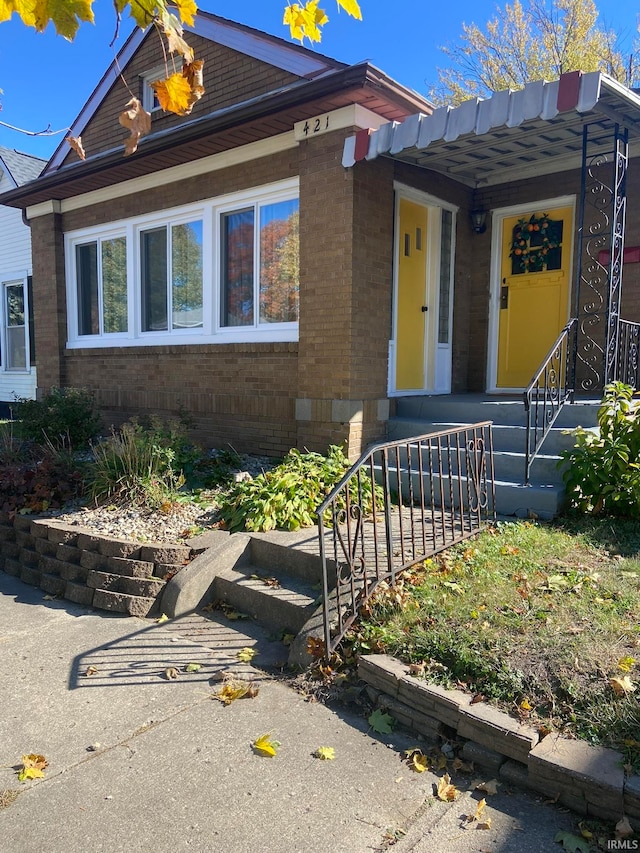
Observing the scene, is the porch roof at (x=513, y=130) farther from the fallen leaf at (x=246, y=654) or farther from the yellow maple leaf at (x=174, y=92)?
the fallen leaf at (x=246, y=654)

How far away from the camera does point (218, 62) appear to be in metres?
7.63

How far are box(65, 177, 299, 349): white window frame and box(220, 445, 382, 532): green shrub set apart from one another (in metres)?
1.73

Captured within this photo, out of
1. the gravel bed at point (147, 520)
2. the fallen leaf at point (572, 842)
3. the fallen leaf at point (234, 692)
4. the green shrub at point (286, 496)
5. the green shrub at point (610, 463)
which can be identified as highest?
the green shrub at point (610, 463)

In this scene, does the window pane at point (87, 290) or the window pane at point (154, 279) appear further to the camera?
the window pane at point (87, 290)

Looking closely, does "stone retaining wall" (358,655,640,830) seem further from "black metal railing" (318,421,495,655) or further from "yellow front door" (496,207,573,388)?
"yellow front door" (496,207,573,388)

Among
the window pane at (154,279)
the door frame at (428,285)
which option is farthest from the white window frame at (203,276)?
the door frame at (428,285)

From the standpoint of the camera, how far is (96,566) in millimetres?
4816

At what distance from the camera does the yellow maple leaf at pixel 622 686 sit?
2637mm

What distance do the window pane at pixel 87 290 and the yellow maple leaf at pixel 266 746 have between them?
7818 millimetres

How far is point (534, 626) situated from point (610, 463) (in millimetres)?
2041

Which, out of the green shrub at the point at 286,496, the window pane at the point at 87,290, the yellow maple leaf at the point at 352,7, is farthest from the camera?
the window pane at the point at 87,290

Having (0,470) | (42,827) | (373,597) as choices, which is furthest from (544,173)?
(42,827)

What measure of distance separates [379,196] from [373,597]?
4.16m

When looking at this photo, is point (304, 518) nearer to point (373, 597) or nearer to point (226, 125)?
point (373, 597)
